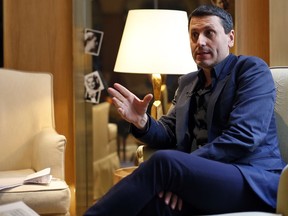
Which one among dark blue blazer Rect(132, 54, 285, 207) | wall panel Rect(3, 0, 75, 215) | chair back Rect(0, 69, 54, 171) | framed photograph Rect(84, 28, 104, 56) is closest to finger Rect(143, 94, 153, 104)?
dark blue blazer Rect(132, 54, 285, 207)

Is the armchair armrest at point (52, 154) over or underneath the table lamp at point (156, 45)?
underneath

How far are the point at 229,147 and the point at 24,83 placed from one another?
155 cm

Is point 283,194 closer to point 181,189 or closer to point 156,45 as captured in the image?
point 181,189

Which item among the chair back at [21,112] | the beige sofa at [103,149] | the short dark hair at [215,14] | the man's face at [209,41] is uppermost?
the short dark hair at [215,14]

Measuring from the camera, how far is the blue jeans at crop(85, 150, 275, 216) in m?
1.72

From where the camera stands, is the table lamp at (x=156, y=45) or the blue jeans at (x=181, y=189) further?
the table lamp at (x=156, y=45)

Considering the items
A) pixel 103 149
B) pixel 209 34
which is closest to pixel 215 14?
pixel 209 34

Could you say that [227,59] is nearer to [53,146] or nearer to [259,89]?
[259,89]

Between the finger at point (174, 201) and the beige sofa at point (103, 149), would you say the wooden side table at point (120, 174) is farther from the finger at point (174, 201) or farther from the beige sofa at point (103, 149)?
the beige sofa at point (103, 149)

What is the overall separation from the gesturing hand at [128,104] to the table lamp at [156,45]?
52cm

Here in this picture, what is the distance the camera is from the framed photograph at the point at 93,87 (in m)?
3.53

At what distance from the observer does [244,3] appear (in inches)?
135

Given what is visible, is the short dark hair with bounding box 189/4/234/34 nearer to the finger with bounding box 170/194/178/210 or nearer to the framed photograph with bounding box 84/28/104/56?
the finger with bounding box 170/194/178/210

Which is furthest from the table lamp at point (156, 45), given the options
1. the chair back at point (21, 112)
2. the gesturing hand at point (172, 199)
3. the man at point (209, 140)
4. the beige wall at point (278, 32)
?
the gesturing hand at point (172, 199)
